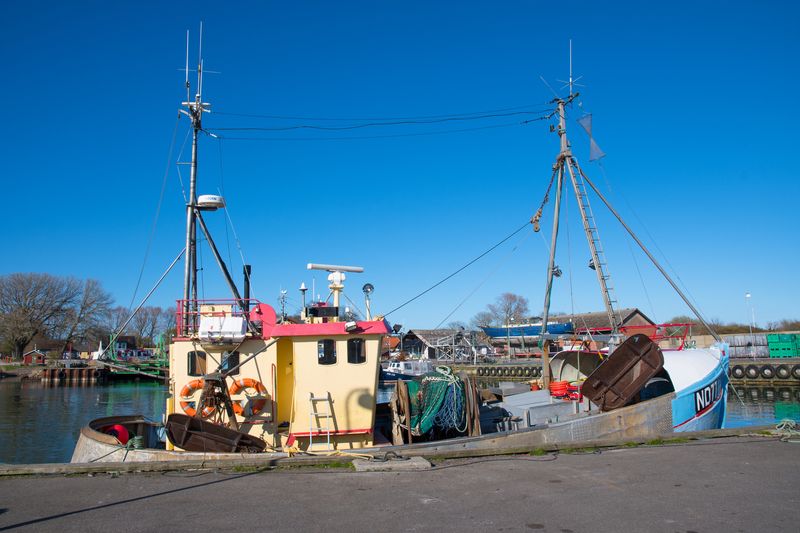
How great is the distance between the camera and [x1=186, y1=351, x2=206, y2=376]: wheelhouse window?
12.9 m

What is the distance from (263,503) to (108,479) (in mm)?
2790

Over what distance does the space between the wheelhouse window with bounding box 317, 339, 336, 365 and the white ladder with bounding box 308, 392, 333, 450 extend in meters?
0.69

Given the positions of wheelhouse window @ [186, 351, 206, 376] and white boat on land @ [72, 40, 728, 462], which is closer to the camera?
white boat on land @ [72, 40, 728, 462]

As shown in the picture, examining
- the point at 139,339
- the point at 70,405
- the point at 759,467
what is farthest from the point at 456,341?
the point at 759,467

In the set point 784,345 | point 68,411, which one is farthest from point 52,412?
point 784,345

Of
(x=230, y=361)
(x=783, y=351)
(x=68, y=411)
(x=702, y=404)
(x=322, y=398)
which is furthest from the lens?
(x=783, y=351)

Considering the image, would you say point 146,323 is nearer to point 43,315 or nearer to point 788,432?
point 43,315

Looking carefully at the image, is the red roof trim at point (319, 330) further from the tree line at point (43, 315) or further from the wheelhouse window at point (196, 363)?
the tree line at point (43, 315)

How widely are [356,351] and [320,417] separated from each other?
61.5 inches

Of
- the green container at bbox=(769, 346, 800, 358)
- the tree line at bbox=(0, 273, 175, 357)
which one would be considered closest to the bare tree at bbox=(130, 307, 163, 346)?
the tree line at bbox=(0, 273, 175, 357)

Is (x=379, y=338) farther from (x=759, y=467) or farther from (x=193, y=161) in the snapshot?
(x=193, y=161)

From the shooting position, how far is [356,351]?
40.9 feet

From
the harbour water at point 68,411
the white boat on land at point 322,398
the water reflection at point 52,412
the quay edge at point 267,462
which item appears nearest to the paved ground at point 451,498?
the quay edge at point 267,462

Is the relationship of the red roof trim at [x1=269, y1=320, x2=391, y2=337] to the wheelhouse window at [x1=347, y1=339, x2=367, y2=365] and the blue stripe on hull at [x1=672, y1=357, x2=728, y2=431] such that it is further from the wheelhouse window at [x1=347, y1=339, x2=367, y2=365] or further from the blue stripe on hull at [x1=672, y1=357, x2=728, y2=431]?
the blue stripe on hull at [x1=672, y1=357, x2=728, y2=431]
